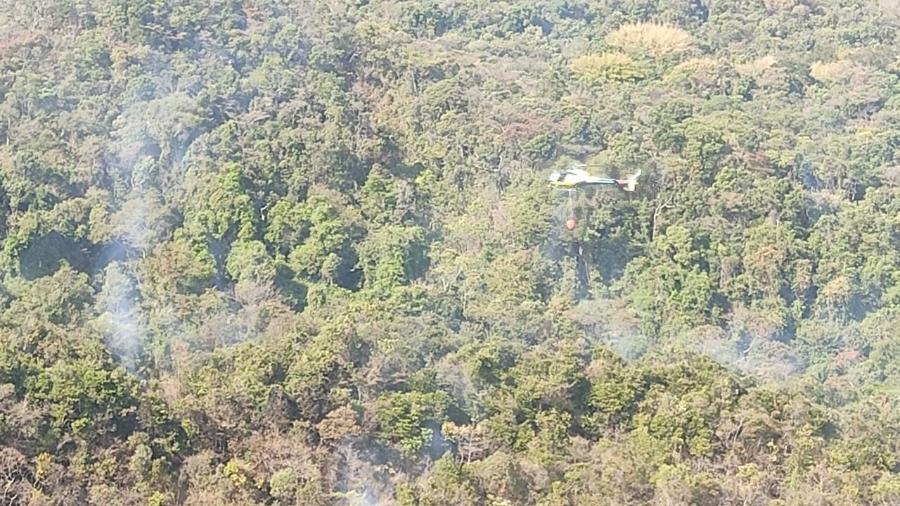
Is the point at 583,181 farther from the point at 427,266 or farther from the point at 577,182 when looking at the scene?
the point at 427,266

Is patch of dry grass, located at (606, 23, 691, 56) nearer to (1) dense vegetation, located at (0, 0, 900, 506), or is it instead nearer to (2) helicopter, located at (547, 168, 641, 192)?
(1) dense vegetation, located at (0, 0, 900, 506)

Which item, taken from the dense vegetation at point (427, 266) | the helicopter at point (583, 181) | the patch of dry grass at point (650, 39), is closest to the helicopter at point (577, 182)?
the helicopter at point (583, 181)

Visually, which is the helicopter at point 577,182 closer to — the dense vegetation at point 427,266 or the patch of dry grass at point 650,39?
the dense vegetation at point 427,266

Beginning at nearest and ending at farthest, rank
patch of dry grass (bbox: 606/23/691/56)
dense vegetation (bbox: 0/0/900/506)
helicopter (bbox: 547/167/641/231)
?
dense vegetation (bbox: 0/0/900/506) → helicopter (bbox: 547/167/641/231) → patch of dry grass (bbox: 606/23/691/56)

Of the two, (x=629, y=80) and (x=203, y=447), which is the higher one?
(x=203, y=447)

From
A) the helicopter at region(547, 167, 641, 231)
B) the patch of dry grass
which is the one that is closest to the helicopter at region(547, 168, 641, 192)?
the helicopter at region(547, 167, 641, 231)

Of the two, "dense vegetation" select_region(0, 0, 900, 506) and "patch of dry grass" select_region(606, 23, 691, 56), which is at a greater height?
"dense vegetation" select_region(0, 0, 900, 506)

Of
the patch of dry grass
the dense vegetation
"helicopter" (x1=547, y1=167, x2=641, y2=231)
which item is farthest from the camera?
the patch of dry grass

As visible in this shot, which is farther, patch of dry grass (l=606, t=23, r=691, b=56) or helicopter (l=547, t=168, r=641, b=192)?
patch of dry grass (l=606, t=23, r=691, b=56)

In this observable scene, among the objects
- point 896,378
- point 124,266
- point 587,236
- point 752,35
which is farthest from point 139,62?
point 752,35

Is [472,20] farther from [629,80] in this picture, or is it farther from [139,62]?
[139,62]
